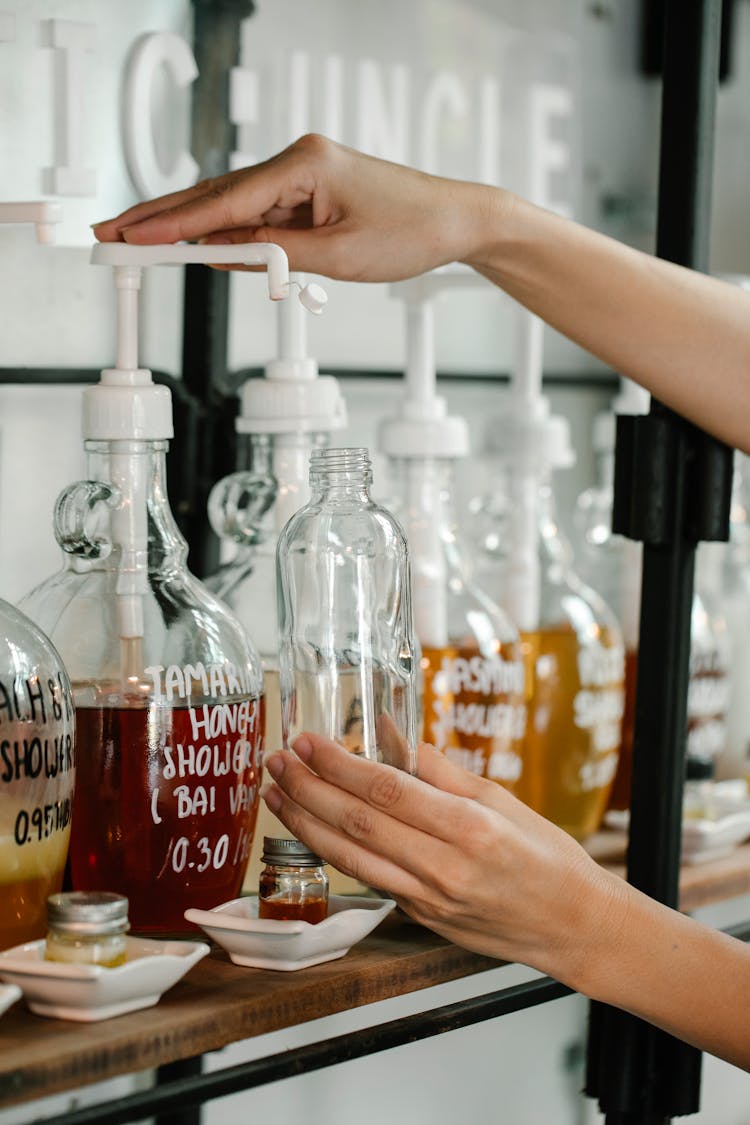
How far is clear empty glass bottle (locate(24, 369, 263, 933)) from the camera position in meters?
0.59

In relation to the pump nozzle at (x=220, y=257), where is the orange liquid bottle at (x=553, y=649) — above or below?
below

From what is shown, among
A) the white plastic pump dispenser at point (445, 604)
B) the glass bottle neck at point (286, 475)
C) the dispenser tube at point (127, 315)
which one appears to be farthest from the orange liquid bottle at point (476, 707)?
the dispenser tube at point (127, 315)

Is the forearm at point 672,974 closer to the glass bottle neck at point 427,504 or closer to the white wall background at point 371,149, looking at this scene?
the white wall background at point 371,149

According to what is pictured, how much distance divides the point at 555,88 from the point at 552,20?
6 centimetres

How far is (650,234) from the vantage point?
4.22 feet

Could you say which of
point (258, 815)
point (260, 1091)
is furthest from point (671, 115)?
point (260, 1091)

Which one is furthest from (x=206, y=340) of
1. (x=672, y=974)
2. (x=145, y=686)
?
(x=672, y=974)

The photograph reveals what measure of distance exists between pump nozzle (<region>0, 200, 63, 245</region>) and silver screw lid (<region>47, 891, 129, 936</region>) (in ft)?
0.82

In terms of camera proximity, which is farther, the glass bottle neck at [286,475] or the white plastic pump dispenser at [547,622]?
the white plastic pump dispenser at [547,622]

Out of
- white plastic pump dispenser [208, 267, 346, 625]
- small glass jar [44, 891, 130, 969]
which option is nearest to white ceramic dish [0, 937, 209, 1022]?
small glass jar [44, 891, 130, 969]

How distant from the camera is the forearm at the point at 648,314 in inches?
29.3

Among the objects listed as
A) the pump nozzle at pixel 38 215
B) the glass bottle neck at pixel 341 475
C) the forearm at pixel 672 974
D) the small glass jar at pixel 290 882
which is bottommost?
the forearm at pixel 672 974

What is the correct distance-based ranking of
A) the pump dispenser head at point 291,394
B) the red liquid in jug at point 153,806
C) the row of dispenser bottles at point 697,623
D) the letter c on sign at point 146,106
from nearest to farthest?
the red liquid in jug at point 153,806, the pump dispenser head at point 291,394, the letter c on sign at point 146,106, the row of dispenser bottles at point 697,623

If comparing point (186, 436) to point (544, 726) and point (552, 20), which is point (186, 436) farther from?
point (552, 20)
